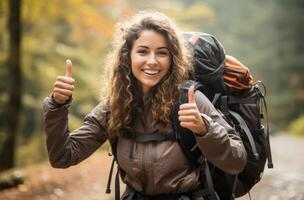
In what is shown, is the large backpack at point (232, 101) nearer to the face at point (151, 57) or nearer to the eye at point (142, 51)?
the face at point (151, 57)

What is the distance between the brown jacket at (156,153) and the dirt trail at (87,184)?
13.8 ft

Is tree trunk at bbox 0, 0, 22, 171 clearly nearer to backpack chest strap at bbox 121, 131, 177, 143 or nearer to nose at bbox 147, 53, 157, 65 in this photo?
nose at bbox 147, 53, 157, 65

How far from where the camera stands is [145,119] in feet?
9.41

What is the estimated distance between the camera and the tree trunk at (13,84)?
898cm

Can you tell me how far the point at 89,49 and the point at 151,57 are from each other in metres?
13.6

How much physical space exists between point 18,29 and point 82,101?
7818 mm

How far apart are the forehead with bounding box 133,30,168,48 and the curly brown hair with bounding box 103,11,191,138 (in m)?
0.02

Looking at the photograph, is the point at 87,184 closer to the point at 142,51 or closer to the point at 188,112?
the point at 142,51

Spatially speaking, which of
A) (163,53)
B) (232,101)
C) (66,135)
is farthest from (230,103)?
(66,135)

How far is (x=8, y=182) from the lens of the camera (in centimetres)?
804

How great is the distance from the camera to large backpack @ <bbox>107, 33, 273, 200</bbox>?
304 centimetres

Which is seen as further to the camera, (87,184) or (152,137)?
(87,184)

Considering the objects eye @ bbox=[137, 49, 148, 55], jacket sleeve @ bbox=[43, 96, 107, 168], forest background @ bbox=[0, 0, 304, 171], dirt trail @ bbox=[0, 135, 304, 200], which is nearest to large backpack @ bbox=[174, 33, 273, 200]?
eye @ bbox=[137, 49, 148, 55]

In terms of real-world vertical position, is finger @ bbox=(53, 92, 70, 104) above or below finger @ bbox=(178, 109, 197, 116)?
above
